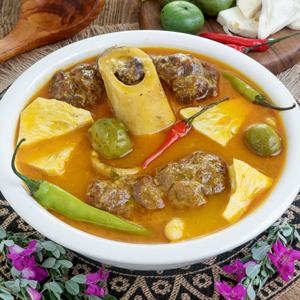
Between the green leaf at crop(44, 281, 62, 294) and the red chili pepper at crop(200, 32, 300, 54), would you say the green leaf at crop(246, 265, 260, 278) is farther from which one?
the red chili pepper at crop(200, 32, 300, 54)

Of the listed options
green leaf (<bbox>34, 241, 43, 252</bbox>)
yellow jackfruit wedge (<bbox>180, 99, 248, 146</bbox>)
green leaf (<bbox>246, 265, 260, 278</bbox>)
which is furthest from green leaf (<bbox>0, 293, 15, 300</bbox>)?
yellow jackfruit wedge (<bbox>180, 99, 248, 146</bbox>)

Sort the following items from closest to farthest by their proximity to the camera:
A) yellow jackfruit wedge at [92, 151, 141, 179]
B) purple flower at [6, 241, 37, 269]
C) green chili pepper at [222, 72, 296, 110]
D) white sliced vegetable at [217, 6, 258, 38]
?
1. purple flower at [6, 241, 37, 269]
2. yellow jackfruit wedge at [92, 151, 141, 179]
3. green chili pepper at [222, 72, 296, 110]
4. white sliced vegetable at [217, 6, 258, 38]

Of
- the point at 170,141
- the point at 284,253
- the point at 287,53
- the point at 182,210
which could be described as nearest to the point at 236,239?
the point at 182,210

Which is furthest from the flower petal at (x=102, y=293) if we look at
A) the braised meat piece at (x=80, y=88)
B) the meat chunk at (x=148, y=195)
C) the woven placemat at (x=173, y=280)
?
the braised meat piece at (x=80, y=88)

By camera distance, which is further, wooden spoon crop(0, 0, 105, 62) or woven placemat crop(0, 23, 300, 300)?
wooden spoon crop(0, 0, 105, 62)

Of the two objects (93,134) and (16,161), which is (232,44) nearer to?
(93,134)

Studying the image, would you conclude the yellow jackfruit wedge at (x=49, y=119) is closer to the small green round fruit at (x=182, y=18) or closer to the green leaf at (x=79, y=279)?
the green leaf at (x=79, y=279)

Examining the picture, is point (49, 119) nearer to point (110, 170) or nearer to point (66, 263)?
point (110, 170)
